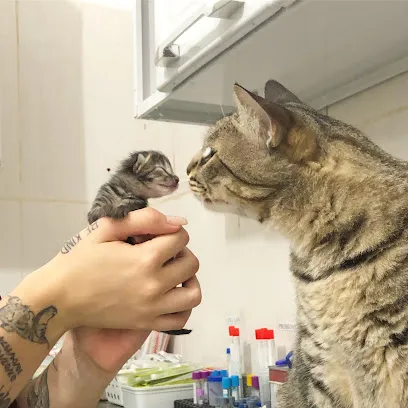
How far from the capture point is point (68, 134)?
7.12 ft

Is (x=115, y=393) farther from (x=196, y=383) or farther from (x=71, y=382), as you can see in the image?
(x=71, y=382)

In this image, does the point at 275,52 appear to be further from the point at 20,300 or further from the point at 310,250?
the point at 20,300

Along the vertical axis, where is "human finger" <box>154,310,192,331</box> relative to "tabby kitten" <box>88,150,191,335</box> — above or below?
below

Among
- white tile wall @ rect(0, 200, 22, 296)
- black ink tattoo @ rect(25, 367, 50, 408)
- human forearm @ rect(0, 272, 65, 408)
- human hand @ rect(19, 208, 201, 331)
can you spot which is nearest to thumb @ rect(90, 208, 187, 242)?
human hand @ rect(19, 208, 201, 331)

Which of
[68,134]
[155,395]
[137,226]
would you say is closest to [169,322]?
[137,226]

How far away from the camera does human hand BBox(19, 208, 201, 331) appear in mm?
800

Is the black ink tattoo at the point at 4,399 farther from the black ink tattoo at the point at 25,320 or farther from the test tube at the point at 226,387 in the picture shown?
the test tube at the point at 226,387

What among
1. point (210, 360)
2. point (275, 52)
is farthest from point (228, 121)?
point (210, 360)

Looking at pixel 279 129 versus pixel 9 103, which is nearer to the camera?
pixel 279 129

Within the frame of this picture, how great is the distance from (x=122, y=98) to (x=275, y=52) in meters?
1.38

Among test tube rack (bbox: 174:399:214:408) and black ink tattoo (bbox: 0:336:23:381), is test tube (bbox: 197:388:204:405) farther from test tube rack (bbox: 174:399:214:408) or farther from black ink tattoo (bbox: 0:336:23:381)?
black ink tattoo (bbox: 0:336:23:381)

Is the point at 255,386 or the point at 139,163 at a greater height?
the point at 139,163

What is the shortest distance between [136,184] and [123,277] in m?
0.20

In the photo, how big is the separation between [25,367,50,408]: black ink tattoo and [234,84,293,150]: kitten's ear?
59 centimetres
